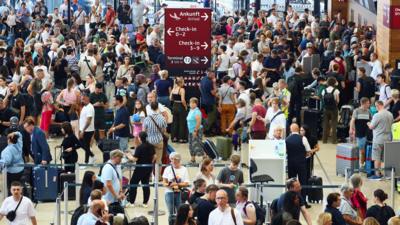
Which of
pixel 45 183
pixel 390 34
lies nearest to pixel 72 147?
pixel 45 183

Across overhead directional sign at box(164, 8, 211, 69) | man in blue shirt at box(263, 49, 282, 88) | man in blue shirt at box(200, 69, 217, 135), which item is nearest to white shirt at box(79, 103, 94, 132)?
overhead directional sign at box(164, 8, 211, 69)

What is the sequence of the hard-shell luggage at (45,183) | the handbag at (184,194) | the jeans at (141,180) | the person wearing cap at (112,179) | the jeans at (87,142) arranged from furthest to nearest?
the jeans at (87,142), the hard-shell luggage at (45,183), the jeans at (141,180), the handbag at (184,194), the person wearing cap at (112,179)

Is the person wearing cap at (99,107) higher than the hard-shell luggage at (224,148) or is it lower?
higher

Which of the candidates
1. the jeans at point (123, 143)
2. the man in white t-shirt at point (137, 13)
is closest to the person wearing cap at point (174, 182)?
the jeans at point (123, 143)

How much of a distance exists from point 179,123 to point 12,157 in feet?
21.6

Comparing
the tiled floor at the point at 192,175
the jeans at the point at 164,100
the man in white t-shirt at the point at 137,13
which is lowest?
the tiled floor at the point at 192,175

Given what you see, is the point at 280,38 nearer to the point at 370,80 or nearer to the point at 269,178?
the point at 370,80

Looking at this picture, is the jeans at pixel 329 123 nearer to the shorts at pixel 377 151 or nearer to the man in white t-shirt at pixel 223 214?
the shorts at pixel 377 151

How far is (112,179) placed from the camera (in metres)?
20.4

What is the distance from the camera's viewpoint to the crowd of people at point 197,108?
19125 mm

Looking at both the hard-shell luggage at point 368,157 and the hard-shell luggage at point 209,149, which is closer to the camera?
the hard-shell luggage at point 209,149

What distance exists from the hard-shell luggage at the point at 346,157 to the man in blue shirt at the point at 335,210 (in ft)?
21.8

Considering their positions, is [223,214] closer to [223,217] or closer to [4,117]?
[223,217]

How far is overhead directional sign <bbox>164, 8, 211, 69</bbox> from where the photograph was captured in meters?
28.4
